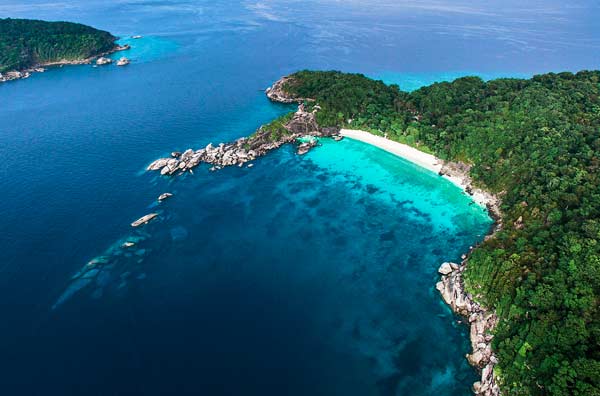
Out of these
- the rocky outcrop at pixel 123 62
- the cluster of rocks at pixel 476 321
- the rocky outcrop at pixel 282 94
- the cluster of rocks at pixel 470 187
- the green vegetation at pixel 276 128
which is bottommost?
the cluster of rocks at pixel 476 321

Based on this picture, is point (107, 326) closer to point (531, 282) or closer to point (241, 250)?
point (241, 250)

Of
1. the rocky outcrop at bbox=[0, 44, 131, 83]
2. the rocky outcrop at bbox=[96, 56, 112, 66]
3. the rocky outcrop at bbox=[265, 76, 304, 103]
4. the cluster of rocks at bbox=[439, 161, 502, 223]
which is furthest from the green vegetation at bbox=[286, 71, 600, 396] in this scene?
the rocky outcrop at bbox=[0, 44, 131, 83]

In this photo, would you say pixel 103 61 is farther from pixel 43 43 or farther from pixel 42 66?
pixel 43 43

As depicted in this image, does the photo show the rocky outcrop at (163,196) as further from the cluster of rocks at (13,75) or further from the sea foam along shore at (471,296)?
the cluster of rocks at (13,75)

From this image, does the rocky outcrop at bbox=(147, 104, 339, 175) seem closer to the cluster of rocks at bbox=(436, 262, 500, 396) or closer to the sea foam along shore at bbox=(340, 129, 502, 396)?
the sea foam along shore at bbox=(340, 129, 502, 396)

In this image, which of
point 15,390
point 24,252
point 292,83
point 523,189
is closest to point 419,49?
point 292,83

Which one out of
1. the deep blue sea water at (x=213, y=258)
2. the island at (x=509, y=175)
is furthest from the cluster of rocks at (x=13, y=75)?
the island at (x=509, y=175)
